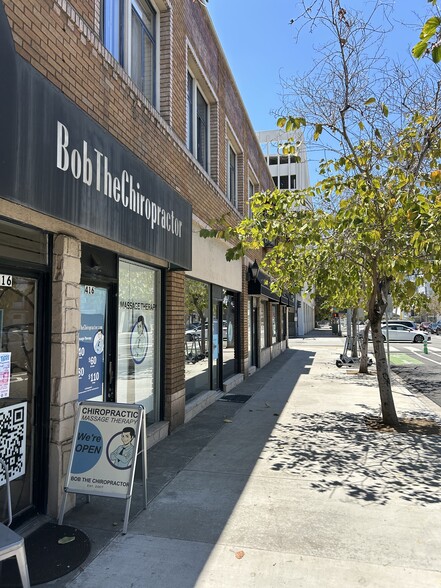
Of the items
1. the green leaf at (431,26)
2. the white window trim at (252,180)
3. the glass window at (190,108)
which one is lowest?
the green leaf at (431,26)

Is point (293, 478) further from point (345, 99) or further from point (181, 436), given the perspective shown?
point (345, 99)

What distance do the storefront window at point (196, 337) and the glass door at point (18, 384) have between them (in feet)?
13.7

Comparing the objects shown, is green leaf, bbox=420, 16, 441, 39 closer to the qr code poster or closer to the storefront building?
the storefront building

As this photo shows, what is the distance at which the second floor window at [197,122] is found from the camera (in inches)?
346

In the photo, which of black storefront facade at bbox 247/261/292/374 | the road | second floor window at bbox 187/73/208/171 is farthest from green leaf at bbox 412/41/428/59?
the road

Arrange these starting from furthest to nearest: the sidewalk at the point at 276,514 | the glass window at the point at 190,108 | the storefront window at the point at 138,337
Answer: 1. the glass window at the point at 190,108
2. the storefront window at the point at 138,337
3. the sidewalk at the point at 276,514

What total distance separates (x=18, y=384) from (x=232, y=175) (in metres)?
10.2

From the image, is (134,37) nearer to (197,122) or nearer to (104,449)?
(197,122)

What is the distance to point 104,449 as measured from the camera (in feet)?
13.3

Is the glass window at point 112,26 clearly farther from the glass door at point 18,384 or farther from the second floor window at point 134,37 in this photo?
the glass door at point 18,384

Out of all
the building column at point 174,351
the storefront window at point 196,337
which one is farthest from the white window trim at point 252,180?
the building column at point 174,351

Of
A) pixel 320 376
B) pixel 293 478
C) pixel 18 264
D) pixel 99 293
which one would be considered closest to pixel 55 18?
pixel 18 264

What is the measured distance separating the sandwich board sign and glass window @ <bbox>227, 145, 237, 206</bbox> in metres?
9.00

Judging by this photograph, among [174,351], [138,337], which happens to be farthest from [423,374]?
[138,337]
